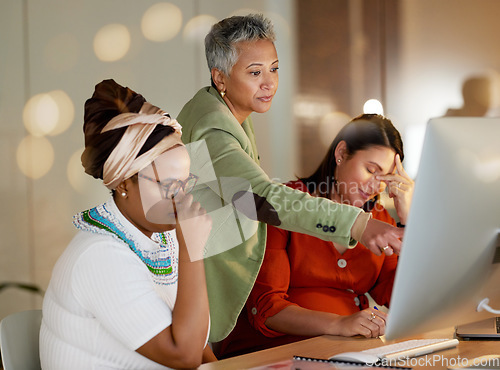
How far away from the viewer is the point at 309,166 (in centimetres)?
356

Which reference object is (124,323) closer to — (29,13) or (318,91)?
(29,13)

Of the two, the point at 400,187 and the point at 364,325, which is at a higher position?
the point at 400,187

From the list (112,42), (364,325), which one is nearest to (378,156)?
(364,325)

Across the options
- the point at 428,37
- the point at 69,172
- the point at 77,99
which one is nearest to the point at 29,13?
the point at 77,99

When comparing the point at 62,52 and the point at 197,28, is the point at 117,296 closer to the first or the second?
the point at 62,52

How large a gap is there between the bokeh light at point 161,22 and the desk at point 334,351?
6.51ft

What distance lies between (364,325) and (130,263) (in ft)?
1.86

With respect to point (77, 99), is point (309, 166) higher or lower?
lower

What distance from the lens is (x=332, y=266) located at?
5.75 ft

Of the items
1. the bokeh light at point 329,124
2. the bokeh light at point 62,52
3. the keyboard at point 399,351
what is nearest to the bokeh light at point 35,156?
the bokeh light at point 62,52

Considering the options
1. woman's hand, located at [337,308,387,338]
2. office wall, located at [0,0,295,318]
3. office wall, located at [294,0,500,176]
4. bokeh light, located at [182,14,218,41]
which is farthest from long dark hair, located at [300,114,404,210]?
office wall, located at [294,0,500,176]

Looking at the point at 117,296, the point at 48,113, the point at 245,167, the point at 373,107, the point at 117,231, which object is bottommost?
the point at 117,296

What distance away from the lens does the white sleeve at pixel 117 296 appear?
1053 mm

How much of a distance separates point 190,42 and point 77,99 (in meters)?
0.70
